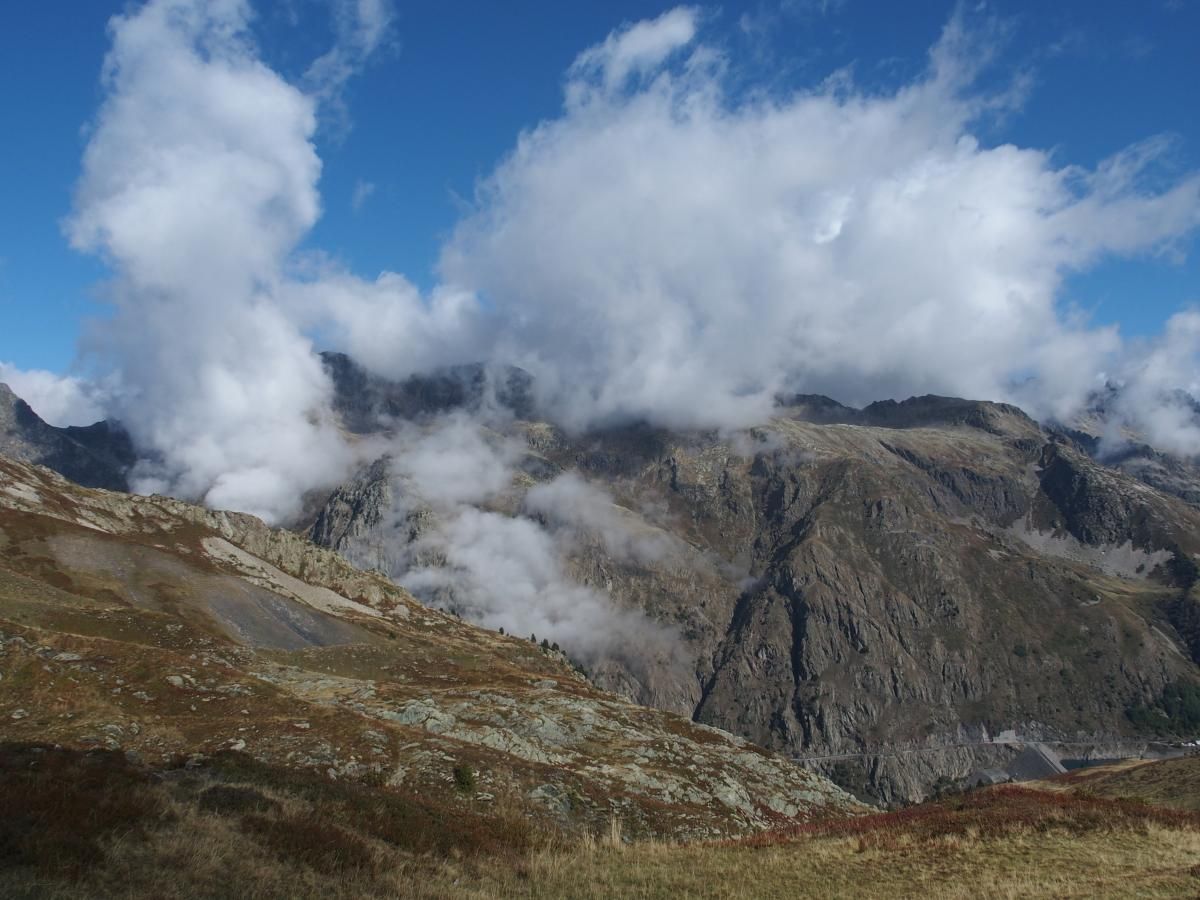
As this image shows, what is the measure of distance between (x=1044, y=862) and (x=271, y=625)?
386ft

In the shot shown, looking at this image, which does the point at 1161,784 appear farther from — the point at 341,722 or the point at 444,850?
the point at 444,850

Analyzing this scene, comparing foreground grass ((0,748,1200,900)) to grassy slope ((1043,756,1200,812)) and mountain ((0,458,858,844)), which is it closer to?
mountain ((0,458,858,844))

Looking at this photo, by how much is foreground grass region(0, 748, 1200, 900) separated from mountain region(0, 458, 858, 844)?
6.23ft

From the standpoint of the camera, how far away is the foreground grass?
17375 mm

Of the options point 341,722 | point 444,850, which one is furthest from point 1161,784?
point 444,850

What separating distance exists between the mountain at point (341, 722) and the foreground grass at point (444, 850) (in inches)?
74.8

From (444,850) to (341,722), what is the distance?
85.0 feet

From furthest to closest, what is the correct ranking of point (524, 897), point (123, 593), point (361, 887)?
1. point (123, 593)
2. point (524, 897)
3. point (361, 887)

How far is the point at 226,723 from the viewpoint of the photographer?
1715 inches

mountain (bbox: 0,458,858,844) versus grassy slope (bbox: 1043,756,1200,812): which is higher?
grassy slope (bbox: 1043,756,1200,812)

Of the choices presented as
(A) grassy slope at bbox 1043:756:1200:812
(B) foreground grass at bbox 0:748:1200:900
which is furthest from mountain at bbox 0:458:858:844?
(A) grassy slope at bbox 1043:756:1200:812

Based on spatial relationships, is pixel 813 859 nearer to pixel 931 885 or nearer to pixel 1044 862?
pixel 931 885

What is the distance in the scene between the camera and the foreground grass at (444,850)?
17375 millimetres

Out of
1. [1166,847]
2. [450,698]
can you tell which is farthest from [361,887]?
[450,698]
